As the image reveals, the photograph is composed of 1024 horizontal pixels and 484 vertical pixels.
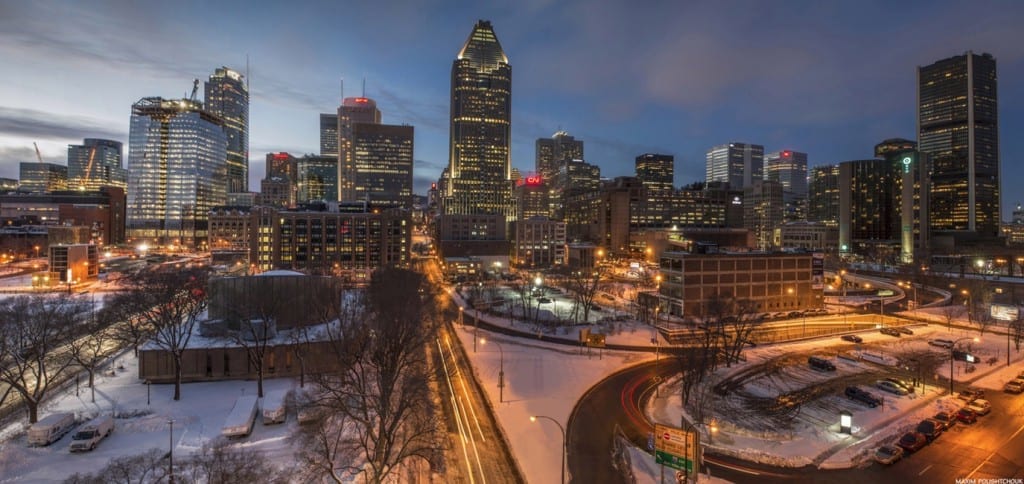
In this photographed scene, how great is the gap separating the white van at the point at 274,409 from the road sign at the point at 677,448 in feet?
85.9

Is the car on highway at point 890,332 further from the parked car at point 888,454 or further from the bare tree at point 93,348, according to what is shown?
the bare tree at point 93,348

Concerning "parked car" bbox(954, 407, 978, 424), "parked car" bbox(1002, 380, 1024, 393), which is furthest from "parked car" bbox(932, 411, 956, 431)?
"parked car" bbox(1002, 380, 1024, 393)

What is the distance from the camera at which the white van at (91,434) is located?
2925 cm

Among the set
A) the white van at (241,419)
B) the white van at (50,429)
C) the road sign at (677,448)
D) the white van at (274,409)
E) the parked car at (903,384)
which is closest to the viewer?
the road sign at (677,448)

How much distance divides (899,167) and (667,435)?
220641 millimetres

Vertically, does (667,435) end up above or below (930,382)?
above

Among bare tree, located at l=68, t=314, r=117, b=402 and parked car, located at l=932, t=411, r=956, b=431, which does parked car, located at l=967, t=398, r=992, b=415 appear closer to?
parked car, located at l=932, t=411, r=956, b=431

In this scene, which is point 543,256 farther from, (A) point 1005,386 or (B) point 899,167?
(B) point 899,167

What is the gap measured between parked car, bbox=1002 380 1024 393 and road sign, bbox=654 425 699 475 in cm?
4011

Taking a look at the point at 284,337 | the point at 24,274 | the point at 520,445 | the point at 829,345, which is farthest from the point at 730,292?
the point at 24,274

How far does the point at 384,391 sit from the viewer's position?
98.3 ft

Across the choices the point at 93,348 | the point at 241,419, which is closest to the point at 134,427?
the point at 241,419

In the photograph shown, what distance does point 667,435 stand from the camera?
77.2 feet

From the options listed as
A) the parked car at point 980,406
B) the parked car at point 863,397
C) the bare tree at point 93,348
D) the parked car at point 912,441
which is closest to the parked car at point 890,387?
the parked car at point 863,397
